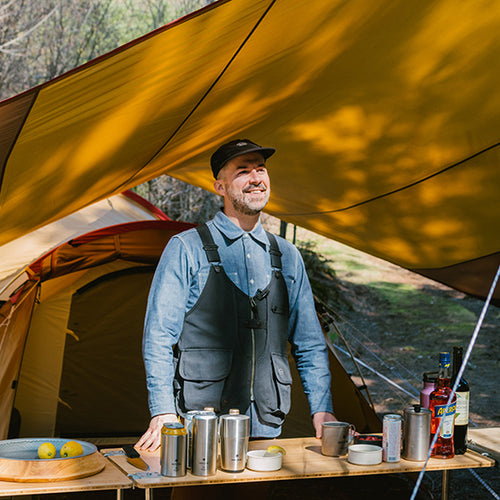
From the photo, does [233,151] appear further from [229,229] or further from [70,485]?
[70,485]

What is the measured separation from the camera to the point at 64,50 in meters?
12.6

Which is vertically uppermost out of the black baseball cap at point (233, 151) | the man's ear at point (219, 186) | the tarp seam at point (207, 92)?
the tarp seam at point (207, 92)

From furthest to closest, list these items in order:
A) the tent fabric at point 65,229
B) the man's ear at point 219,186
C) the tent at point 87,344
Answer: the tent fabric at point 65,229 < the tent at point 87,344 < the man's ear at point 219,186

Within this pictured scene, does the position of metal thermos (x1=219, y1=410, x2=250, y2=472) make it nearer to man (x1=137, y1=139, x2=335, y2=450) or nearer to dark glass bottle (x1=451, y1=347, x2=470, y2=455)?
man (x1=137, y1=139, x2=335, y2=450)

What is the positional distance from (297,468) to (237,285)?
0.67 meters

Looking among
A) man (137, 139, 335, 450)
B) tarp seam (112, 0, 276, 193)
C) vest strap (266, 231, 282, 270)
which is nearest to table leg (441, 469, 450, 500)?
man (137, 139, 335, 450)

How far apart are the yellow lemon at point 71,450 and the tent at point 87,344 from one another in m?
2.01

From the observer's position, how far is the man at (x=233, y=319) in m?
2.10

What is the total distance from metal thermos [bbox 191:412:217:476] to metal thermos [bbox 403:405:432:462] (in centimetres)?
58

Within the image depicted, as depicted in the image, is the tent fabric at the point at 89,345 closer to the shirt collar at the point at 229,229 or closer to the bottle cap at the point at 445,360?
the shirt collar at the point at 229,229

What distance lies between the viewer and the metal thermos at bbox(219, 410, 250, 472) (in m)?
1.72

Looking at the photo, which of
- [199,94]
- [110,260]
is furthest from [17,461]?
[110,260]

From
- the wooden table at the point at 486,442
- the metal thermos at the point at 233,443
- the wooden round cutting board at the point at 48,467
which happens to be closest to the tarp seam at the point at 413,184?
the wooden table at the point at 486,442

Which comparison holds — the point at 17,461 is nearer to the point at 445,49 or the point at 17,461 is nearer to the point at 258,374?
the point at 258,374
